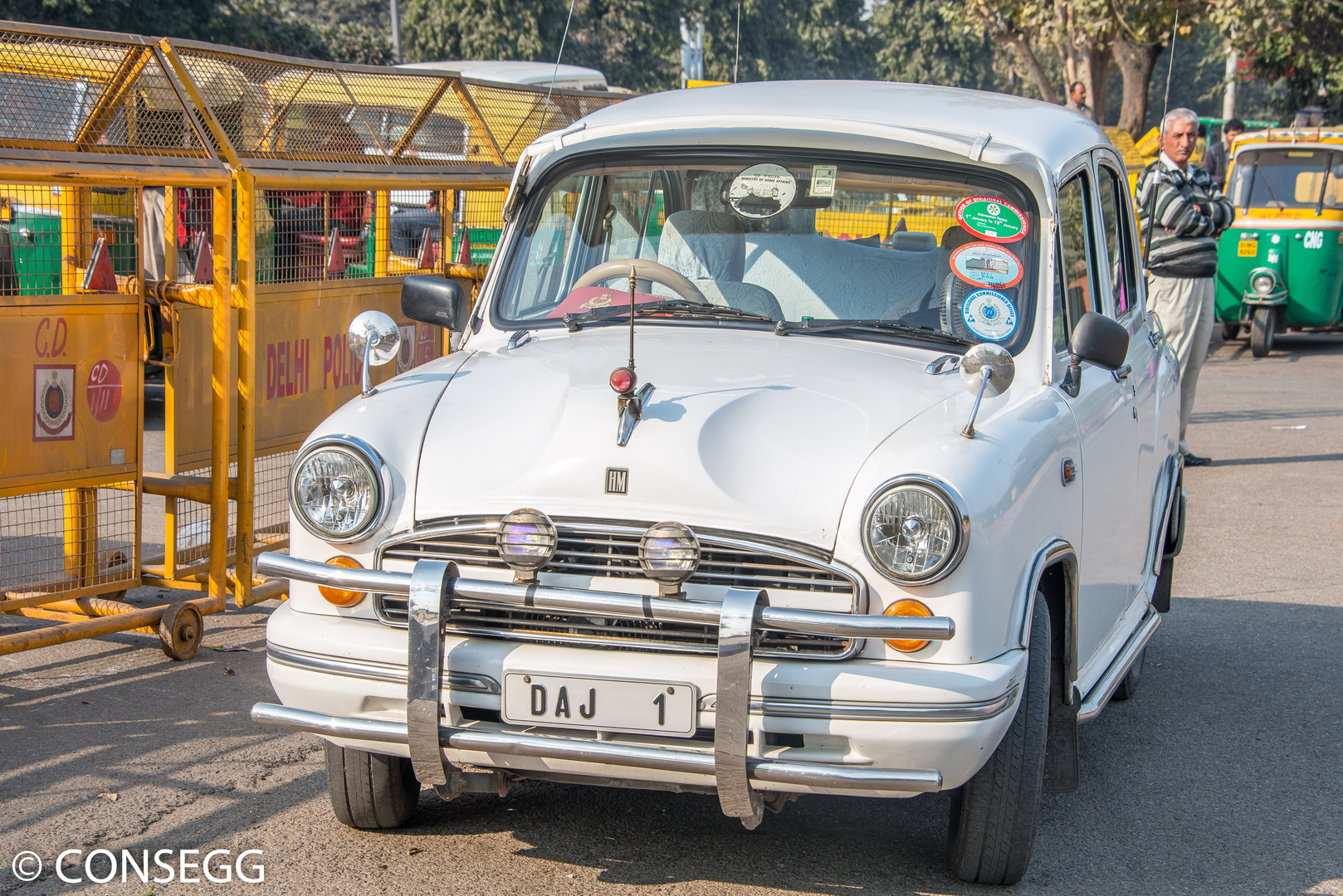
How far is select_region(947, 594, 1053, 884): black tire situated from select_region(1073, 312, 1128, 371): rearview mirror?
0.73 meters

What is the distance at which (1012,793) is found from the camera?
11.0 ft

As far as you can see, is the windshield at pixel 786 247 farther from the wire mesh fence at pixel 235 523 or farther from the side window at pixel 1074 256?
the wire mesh fence at pixel 235 523

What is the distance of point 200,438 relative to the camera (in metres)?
5.81

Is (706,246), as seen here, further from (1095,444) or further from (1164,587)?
(1164,587)

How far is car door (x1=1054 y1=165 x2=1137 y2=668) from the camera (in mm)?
3873

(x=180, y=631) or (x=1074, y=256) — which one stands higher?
(x=1074, y=256)

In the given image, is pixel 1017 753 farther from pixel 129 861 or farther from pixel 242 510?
pixel 242 510

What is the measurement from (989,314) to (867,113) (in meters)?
0.72

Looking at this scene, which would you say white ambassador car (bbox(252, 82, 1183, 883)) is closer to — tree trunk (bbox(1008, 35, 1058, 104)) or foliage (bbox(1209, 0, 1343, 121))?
foliage (bbox(1209, 0, 1343, 121))

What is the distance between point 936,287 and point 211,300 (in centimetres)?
293

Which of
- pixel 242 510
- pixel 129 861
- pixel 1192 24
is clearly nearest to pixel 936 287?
Answer: pixel 129 861

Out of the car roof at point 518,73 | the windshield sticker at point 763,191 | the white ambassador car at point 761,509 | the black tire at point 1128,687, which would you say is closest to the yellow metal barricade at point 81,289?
the white ambassador car at point 761,509

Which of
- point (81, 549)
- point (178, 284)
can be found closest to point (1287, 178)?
point (178, 284)

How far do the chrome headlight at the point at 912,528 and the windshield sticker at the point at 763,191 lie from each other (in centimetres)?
144
